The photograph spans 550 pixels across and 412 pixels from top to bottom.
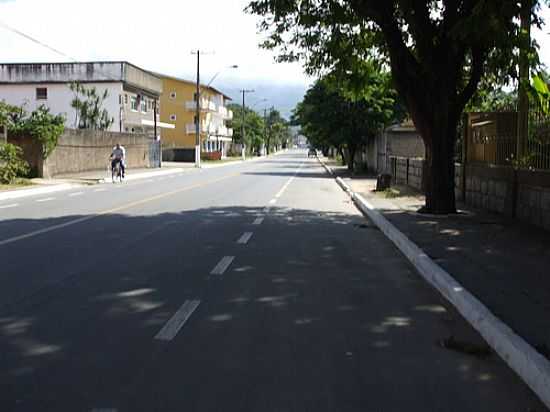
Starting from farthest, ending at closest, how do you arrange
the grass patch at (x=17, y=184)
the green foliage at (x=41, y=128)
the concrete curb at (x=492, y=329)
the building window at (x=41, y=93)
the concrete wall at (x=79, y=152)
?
the building window at (x=41, y=93)
the concrete wall at (x=79, y=152)
the green foliage at (x=41, y=128)
the grass patch at (x=17, y=184)
the concrete curb at (x=492, y=329)

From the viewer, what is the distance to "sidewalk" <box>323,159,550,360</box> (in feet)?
21.5

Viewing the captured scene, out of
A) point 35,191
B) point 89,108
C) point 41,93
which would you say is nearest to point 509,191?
point 35,191

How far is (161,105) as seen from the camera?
98.4 m

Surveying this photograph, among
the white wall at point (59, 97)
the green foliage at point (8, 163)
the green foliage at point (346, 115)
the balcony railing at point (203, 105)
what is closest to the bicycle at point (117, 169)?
the green foliage at point (8, 163)

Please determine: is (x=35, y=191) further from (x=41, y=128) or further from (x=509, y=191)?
(x=509, y=191)

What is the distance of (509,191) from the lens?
15.4m

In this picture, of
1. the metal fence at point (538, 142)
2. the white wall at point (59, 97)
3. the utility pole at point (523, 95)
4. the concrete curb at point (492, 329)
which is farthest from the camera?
the white wall at point (59, 97)

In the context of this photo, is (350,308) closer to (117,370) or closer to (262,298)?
(262,298)

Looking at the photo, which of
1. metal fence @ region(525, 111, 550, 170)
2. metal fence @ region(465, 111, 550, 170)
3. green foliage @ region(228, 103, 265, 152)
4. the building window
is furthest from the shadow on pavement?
green foliage @ region(228, 103, 265, 152)

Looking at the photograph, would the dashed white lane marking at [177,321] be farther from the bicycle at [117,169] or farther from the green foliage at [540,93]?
the bicycle at [117,169]

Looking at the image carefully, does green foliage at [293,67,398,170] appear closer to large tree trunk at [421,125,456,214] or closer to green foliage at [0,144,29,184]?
green foliage at [0,144,29,184]

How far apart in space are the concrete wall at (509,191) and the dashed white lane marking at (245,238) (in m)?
5.58

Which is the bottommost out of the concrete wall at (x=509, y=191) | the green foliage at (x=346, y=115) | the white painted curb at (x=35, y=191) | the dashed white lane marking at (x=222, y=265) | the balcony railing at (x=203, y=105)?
the dashed white lane marking at (x=222, y=265)

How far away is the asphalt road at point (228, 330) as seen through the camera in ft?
15.2
